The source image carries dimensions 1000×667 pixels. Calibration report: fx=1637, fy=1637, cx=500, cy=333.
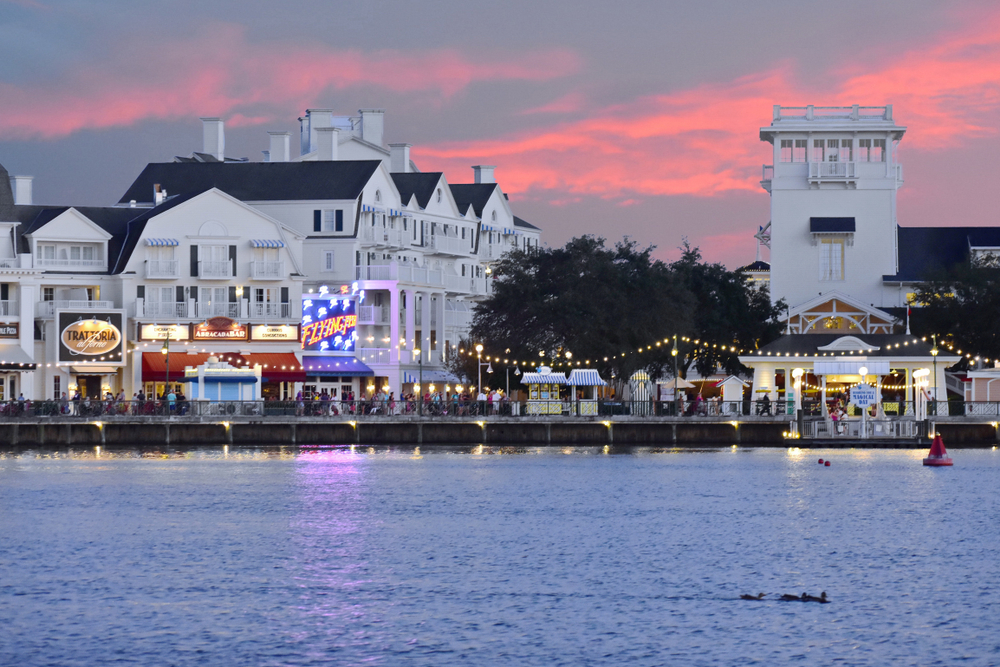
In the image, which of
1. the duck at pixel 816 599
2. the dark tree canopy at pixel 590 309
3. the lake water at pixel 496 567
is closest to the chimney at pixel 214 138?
the dark tree canopy at pixel 590 309

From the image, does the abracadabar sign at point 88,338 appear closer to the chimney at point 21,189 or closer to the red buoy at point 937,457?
the chimney at point 21,189

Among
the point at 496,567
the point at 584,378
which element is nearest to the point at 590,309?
the point at 584,378

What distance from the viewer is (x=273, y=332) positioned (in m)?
94.1

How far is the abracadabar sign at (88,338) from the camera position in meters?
89.2

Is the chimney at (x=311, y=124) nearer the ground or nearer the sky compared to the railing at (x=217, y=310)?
nearer the sky

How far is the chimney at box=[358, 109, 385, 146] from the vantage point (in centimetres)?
11862

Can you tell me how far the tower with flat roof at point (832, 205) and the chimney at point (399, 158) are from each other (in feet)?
87.3

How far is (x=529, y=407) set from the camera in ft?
275

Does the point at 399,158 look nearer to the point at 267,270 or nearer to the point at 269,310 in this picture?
the point at 267,270

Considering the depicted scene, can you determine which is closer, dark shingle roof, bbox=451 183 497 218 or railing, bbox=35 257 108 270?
railing, bbox=35 257 108 270

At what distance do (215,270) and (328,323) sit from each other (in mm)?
7416

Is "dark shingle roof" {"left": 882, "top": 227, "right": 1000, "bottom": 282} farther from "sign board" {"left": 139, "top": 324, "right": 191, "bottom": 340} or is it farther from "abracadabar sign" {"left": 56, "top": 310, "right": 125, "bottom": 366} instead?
"abracadabar sign" {"left": 56, "top": 310, "right": 125, "bottom": 366}

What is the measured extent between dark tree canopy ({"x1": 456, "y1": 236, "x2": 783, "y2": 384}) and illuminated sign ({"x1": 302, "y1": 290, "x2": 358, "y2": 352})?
7.76 m

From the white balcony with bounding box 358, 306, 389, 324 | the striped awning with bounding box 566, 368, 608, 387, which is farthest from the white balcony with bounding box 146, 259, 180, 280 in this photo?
the striped awning with bounding box 566, 368, 608, 387
